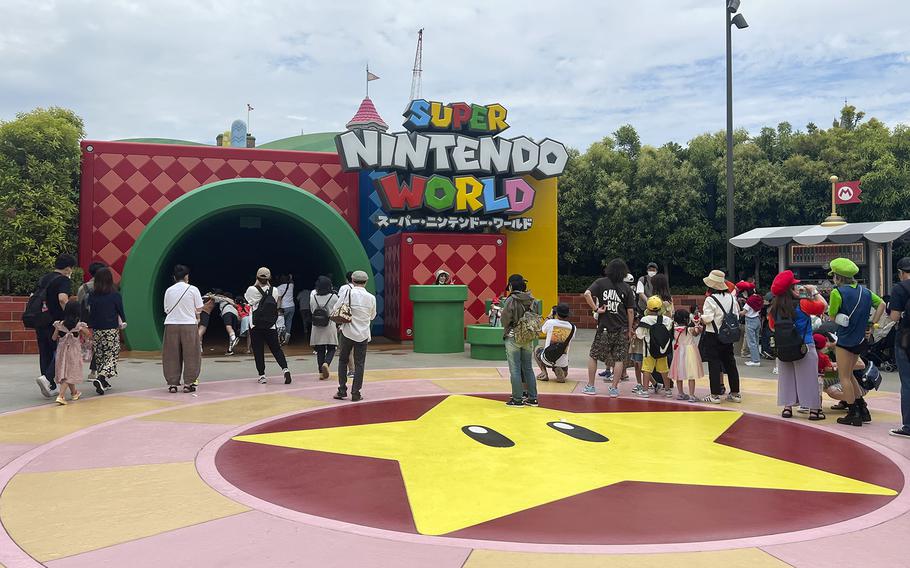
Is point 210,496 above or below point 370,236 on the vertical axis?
below

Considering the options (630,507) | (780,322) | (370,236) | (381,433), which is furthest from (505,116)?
(630,507)

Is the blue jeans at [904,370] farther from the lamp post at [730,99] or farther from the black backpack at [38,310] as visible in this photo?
the black backpack at [38,310]

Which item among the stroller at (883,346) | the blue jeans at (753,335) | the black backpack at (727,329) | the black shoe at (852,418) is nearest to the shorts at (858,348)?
the black shoe at (852,418)

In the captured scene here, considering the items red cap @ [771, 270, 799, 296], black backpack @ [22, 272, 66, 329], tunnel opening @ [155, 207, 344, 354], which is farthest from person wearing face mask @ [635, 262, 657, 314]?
tunnel opening @ [155, 207, 344, 354]

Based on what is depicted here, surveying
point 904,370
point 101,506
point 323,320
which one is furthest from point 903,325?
point 323,320

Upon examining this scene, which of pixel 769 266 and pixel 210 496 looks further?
pixel 769 266

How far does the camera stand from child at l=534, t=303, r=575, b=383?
34.6 feet

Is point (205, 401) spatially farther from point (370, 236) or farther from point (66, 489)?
point (370, 236)

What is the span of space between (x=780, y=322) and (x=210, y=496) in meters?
6.69

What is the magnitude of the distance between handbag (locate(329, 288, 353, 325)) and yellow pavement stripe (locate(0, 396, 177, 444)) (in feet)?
8.22

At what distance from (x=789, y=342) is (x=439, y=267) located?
11.2 m

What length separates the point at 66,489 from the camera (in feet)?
16.7

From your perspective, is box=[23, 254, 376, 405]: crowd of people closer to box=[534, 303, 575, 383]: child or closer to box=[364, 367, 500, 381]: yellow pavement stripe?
box=[364, 367, 500, 381]: yellow pavement stripe

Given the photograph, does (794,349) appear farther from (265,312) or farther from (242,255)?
(242,255)
